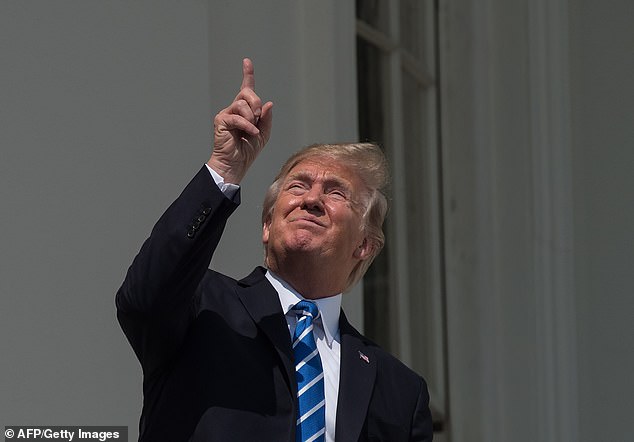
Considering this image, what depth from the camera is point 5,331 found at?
303 centimetres

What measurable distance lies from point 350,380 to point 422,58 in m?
2.29

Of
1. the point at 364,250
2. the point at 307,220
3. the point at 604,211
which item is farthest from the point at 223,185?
the point at 604,211

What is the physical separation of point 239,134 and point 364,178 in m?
0.49

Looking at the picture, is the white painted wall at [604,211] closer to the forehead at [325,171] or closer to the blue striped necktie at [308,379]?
the forehead at [325,171]

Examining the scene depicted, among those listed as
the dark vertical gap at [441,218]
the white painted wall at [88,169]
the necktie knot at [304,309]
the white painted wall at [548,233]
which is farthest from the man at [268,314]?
the dark vertical gap at [441,218]

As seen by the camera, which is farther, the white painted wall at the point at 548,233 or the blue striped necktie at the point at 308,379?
the white painted wall at the point at 548,233

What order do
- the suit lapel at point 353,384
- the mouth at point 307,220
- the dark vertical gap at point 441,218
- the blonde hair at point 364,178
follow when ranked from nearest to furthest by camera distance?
the suit lapel at point 353,384
the mouth at point 307,220
the blonde hair at point 364,178
the dark vertical gap at point 441,218

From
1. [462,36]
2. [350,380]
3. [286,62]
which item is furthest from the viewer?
[462,36]

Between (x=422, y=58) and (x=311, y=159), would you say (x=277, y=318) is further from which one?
(x=422, y=58)

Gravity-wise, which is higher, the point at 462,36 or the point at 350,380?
the point at 462,36

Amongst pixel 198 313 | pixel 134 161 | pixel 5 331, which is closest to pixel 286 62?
pixel 134 161

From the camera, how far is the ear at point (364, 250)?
280 centimetres

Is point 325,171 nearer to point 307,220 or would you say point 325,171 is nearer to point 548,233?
point 307,220

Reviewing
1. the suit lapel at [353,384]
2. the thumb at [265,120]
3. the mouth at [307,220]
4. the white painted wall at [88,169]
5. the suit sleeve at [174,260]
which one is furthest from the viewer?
the white painted wall at [88,169]
